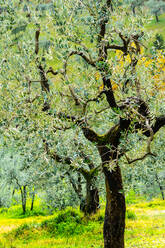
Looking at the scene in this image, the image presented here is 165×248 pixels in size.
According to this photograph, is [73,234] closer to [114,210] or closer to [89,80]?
[114,210]

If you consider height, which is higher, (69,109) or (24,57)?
(24,57)

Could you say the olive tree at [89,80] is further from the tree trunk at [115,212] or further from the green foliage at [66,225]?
the green foliage at [66,225]

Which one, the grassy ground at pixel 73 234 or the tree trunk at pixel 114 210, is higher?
the tree trunk at pixel 114 210

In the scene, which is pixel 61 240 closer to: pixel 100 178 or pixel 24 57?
pixel 100 178

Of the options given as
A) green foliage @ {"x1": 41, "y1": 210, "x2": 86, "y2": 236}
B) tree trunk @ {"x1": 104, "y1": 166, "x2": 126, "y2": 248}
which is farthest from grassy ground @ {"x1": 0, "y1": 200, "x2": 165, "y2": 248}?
tree trunk @ {"x1": 104, "y1": 166, "x2": 126, "y2": 248}

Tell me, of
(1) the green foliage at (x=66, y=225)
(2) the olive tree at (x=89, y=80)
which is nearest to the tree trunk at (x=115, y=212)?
(2) the olive tree at (x=89, y=80)

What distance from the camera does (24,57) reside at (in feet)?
38.3

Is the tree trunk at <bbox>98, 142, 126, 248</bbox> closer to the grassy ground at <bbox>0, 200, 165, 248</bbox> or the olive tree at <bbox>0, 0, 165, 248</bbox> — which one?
the olive tree at <bbox>0, 0, 165, 248</bbox>

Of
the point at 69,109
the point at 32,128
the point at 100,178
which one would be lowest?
the point at 100,178

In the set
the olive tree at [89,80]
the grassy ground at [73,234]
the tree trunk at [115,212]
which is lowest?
the grassy ground at [73,234]

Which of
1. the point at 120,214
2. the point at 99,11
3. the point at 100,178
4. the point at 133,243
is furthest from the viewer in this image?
the point at 100,178

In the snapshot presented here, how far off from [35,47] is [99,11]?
3707 mm

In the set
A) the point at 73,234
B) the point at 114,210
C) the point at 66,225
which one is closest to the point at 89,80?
the point at 114,210

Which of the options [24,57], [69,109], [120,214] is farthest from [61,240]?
[24,57]
